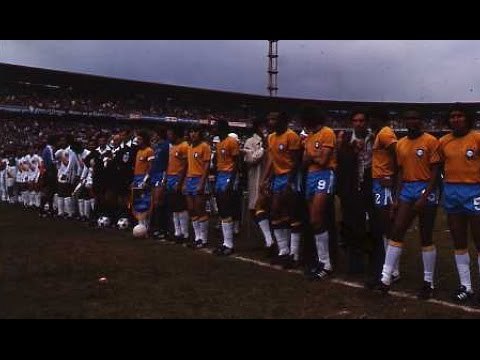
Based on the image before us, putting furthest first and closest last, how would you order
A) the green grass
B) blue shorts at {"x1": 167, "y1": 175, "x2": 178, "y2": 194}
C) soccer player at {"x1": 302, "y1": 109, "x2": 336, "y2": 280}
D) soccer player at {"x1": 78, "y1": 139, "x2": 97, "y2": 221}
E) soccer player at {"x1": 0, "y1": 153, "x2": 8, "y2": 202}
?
soccer player at {"x1": 0, "y1": 153, "x2": 8, "y2": 202}
soccer player at {"x1": 78, "y1": 139, "x2": 97, "y2": 221}
blue shorts at {"x1": 167, "y1": 175, "x2": 178, "y2": 194}
soccer player at {"x1": 302, "y1": 109, "x2": 336, "y2": 280}
the green grass

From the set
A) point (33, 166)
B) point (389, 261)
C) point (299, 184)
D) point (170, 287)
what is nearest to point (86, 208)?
point (33, 166)

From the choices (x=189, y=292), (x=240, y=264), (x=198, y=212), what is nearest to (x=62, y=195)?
(x=198, y=212)

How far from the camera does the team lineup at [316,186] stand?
20.8 ft

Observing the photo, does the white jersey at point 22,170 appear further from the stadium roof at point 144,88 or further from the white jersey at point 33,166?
the stadium roof at point 144,88

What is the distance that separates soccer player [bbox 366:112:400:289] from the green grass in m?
0.47

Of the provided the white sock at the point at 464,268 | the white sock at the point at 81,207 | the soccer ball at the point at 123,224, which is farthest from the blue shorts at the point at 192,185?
the white sock at the point at 81,207

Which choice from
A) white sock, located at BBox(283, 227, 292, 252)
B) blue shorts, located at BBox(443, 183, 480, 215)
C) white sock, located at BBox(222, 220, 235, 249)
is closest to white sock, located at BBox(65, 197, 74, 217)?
white sock, located at BBox(222, 220, 235, 249)

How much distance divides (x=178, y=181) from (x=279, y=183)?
3090 millimetres

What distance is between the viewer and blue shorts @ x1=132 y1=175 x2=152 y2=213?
39.5 feet

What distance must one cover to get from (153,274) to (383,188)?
3.44 meters

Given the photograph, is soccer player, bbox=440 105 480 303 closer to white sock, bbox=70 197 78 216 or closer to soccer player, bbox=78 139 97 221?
soccer player, bbox=78 139 97 221

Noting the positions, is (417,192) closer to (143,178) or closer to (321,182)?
(321,182)

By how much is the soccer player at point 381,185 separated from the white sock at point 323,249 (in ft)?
2.06

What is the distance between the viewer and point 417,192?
6496 millimetres
